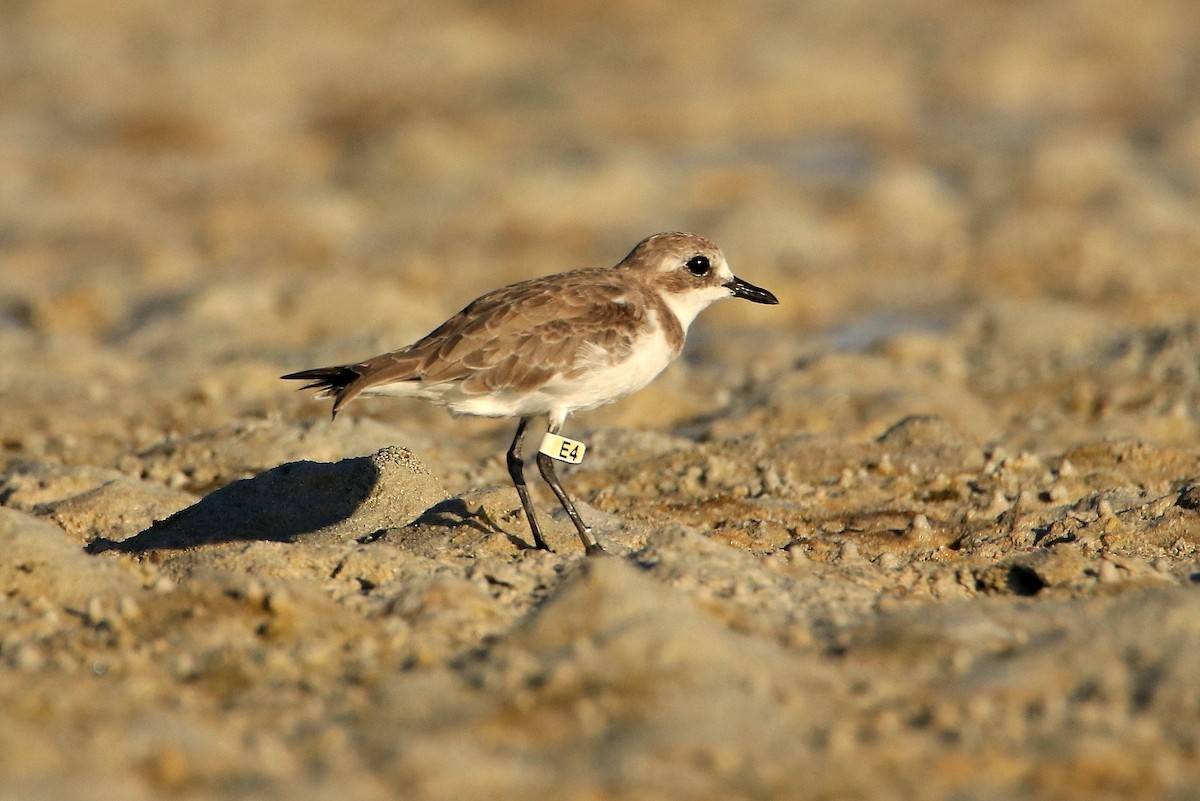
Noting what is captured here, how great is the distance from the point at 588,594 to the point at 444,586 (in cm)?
74

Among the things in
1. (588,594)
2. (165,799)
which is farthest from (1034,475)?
(165,799)

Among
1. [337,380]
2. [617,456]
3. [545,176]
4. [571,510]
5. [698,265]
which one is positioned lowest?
[545,176]

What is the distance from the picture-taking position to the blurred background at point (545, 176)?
12930 millimetres

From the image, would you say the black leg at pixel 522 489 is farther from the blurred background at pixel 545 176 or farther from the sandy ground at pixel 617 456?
the blurred background at pixel 545 176

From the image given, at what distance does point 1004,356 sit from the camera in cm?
1195

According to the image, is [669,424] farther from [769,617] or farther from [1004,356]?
[769,617]

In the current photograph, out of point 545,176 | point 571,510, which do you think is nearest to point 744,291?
point 571,510

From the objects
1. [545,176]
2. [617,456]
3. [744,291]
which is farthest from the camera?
[545,176]

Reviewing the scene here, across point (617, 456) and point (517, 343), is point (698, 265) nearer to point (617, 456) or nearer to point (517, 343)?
point (517, 343)

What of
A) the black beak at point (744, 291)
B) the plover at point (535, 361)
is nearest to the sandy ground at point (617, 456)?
the plover at point (535, 361)

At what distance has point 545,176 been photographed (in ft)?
64.2

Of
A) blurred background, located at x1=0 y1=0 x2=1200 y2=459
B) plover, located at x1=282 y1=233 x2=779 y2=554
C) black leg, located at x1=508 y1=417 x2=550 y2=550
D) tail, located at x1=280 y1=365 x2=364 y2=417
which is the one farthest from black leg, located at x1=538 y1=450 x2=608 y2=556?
blurred background, located at x1=0 y1=0 x2=1200 y2=459

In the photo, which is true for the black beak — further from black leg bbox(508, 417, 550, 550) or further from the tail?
the tail

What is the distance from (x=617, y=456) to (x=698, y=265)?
5.32 feet
